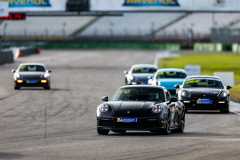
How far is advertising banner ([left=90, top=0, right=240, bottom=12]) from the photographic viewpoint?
4450cm

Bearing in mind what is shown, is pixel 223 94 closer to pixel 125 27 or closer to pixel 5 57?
pixel 5 57

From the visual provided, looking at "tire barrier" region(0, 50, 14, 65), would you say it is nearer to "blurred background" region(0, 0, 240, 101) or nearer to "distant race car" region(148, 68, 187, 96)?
"distant race car" region(148, 68, 187, 96)

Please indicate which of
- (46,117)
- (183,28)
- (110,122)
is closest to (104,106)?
(110,122)

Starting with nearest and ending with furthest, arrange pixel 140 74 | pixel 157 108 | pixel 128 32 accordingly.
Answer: pixel 157 108
pixel 140 74
pixel 128 32

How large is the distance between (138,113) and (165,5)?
34.4 meters

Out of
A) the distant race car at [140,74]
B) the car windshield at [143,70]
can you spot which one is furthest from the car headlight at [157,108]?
the car windshield at [143,70]

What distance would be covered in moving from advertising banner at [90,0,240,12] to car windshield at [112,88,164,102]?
32.9 metres

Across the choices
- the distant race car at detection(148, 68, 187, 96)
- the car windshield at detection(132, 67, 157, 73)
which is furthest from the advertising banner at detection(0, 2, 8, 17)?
the distant race car at detection(148, 68, 187, 96)

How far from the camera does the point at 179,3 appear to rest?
4516 cm

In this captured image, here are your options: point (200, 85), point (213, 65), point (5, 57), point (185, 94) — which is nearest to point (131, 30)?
point (213, 65)

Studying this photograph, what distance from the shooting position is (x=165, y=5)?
44.5 meters

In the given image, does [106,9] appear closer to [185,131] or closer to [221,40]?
[185,131]

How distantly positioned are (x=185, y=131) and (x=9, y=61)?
146 ft

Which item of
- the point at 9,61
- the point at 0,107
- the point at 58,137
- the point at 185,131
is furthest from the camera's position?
the point at 9,61
